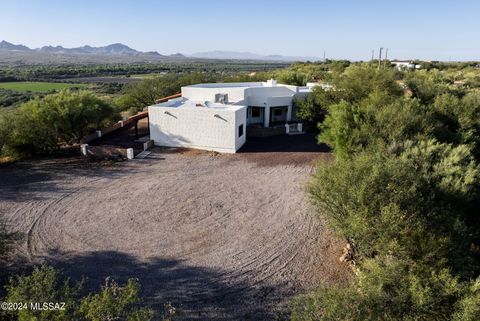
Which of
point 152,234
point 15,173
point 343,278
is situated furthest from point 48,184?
point 343,278

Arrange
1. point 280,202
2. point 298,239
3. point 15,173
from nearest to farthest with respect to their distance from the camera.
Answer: point 298,239, point 280,202, point 15,173

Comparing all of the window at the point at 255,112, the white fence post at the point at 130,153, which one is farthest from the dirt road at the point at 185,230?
the window at the point at 255,112

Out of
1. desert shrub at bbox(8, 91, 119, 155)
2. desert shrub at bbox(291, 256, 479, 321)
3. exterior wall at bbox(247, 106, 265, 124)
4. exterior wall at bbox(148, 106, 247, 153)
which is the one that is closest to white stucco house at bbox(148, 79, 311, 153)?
exterior wall at bbox(148, 106, 247, 153)

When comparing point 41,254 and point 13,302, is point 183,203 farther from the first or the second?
point 13,302

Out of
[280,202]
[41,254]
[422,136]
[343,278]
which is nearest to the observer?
[343,278]

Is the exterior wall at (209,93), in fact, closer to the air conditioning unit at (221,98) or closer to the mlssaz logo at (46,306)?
the air conditioning unit at (221,98)

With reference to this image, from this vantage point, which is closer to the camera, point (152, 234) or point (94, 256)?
point (94, 256)

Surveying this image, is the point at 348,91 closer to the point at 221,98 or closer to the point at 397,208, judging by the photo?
the point at 221,98

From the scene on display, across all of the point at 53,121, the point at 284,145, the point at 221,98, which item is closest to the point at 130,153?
the point at 53,121
